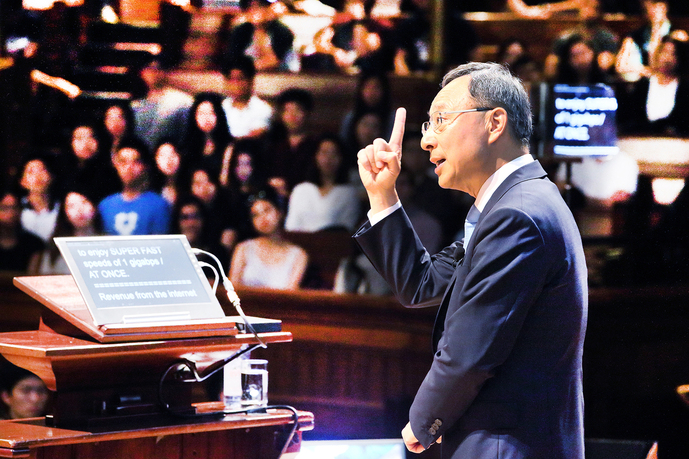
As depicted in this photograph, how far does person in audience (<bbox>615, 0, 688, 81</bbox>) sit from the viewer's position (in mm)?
4090

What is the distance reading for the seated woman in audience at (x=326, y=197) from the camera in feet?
13.0

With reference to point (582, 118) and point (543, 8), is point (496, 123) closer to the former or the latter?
point (582, 118)

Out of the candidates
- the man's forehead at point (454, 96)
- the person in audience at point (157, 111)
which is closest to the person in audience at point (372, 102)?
Result: the person in audience at point (157, 111)

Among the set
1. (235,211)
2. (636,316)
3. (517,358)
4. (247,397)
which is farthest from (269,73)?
(517,358)

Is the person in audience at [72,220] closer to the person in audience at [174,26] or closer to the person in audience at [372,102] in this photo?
the person in audience at [174,26]

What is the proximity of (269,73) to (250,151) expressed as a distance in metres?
0.44

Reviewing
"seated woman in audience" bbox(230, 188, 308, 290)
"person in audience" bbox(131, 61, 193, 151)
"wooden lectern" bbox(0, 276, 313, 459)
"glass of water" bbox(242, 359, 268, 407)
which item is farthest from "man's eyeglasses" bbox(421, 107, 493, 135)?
"person in audience" bbox(131, 61, 193, 151)

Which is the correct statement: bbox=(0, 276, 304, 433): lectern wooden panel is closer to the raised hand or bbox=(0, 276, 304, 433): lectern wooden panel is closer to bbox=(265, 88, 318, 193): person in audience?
the raised hand

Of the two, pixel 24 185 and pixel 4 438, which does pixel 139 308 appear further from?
pixel 24 185

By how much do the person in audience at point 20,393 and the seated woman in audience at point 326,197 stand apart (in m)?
1.41

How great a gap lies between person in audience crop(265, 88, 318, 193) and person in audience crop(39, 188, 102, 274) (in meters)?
0.89

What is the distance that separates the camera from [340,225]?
3.97 meters

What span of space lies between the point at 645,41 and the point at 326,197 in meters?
1.93

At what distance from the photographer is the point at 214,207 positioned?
3881 millimetres
